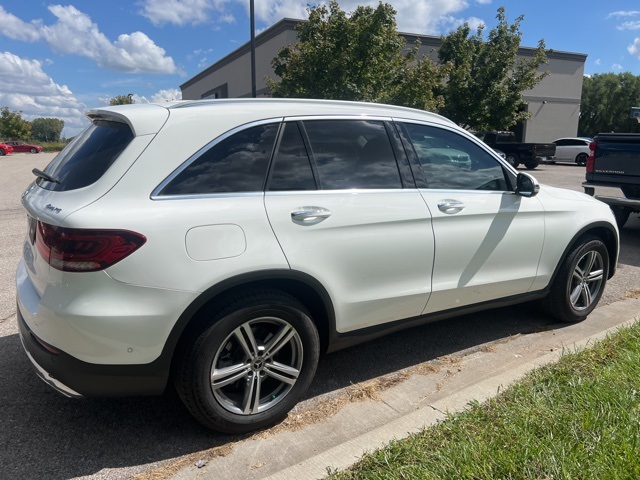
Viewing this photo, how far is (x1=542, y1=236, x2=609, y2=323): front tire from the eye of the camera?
4246 millimetres

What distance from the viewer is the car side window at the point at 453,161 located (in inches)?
136

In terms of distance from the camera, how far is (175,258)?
7.79 ft

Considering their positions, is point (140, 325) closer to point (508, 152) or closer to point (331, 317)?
point (331, 317)

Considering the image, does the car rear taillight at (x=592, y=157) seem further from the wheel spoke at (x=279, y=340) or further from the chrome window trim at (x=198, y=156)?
the wheel spoke at (x=279, y=340)

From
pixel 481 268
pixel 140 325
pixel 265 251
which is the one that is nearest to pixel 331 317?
pixel 265 251

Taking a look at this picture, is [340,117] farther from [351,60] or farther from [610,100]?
[610,100]

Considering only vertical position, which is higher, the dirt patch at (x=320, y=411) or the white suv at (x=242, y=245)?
the white suv at (x=242, y=245)

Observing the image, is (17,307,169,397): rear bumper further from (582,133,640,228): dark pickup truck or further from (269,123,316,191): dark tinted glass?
(582,133,640,228): dark pickup truck

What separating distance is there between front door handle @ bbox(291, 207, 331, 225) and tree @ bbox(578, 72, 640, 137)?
59.9 m

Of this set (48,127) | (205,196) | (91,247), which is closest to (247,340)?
(205,196)

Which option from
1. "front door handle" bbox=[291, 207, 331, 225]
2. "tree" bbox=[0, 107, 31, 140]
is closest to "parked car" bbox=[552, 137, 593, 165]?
"front door handle" bbox=[291, 207, 331, 225]

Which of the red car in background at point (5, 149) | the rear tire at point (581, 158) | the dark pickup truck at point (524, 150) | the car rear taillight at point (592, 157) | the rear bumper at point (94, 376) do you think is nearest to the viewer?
the rear bumper at point (94, 376)

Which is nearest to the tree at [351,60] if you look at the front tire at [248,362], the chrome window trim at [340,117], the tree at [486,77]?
the tree at [486,77]

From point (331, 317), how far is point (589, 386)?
156 cm
